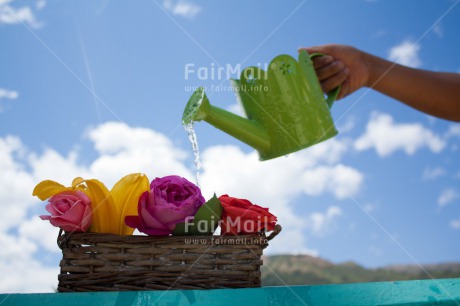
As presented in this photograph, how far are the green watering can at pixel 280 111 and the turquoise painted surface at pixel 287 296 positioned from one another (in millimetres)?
247

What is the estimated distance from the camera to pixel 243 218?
0.82 metres

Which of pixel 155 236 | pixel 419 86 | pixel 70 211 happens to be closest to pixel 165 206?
pixel 155 236

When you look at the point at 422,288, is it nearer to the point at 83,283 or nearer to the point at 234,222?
the point at 234,222

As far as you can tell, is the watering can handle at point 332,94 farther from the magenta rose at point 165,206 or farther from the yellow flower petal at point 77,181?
the yellow flower petal at point 77,181

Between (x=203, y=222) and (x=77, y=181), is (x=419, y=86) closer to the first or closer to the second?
(x=203, y=222)

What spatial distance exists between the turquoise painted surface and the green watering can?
25 centimetres

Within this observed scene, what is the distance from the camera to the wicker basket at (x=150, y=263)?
764 mm

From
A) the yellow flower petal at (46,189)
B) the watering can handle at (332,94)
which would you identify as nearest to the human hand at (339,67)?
the watering can handle at (332,94)

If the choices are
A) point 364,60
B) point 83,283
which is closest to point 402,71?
point 364,60

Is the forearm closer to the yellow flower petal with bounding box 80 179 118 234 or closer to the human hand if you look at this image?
the human hand

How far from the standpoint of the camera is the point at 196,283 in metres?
0.77

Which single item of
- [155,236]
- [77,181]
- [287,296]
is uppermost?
[77,181]

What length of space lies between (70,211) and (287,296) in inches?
15.0

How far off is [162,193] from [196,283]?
164 mm
